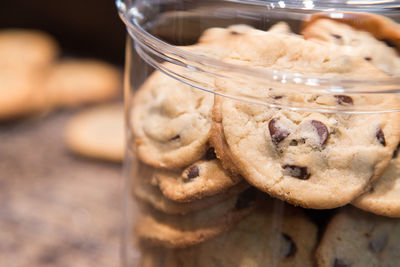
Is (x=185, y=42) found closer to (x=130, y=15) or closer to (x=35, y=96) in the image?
(x=130, y=15)

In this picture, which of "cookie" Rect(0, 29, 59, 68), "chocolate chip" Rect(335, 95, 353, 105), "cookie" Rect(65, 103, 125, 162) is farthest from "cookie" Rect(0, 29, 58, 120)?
"chocolate chip" Rect(335, 95, 353, 105)

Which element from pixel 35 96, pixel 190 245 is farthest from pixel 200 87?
pixel 35 96

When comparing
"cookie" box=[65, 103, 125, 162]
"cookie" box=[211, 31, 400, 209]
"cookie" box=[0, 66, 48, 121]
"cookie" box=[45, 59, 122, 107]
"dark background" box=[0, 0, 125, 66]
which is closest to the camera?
"cookie" box=[211, 31, 400, 209]

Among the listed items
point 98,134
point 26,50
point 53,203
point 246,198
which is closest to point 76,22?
point 26,50

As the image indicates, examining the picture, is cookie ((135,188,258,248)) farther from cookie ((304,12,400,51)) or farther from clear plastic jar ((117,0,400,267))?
cookie ((304,12,400,51))

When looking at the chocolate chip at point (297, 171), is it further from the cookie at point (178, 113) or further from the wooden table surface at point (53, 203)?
the wooden table surface at point (53, 203)
